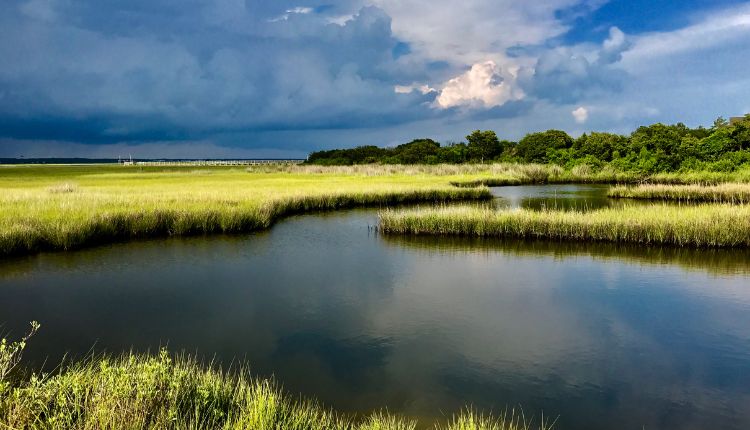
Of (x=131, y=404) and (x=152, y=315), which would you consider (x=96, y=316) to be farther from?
(x=131, y=404)

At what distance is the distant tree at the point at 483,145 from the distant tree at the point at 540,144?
16.0 ft

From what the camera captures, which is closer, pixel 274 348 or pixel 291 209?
pixel 274 348

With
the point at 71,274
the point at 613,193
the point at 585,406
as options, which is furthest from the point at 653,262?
the point at 613,193

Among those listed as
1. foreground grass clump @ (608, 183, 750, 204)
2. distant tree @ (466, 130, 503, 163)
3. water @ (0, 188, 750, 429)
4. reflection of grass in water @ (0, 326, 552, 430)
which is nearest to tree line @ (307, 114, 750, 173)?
distant tree @ (466, 130, 503, 163)

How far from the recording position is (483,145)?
106375 millimetres

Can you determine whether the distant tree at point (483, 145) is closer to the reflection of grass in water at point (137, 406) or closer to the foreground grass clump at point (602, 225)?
the foreground grass clump at point (602, 225)

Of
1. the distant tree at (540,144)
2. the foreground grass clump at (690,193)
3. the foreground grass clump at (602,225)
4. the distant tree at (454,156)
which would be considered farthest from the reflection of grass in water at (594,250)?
the distant tree at (454,156)

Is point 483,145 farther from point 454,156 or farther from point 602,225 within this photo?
point 602,225

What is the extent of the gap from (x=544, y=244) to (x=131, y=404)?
18606mm

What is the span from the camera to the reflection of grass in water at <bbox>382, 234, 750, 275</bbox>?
A: 17312mm

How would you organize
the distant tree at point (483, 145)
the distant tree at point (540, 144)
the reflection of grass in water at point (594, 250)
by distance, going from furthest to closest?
the distant tree at point (483, 145), the distant tree at point (540, 144), the reflection of grass in water at point (594, 250)

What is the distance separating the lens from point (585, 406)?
7680 mm

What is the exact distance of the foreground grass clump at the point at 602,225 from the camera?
63.9ft

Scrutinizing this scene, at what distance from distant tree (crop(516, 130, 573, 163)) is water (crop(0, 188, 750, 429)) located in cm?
7551
